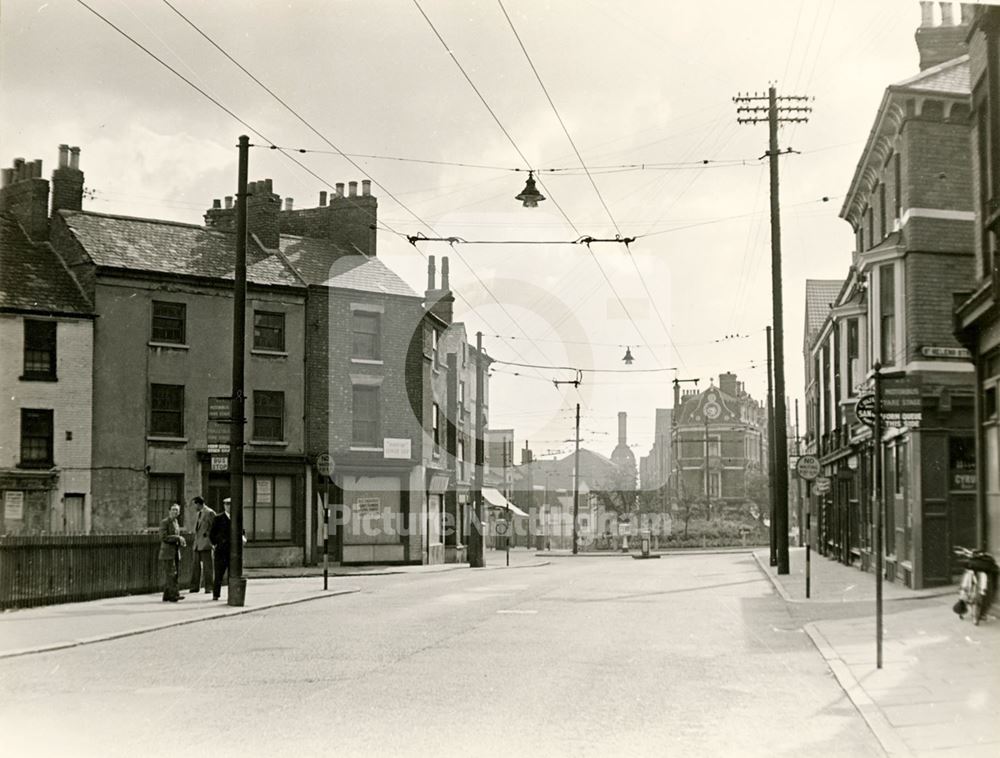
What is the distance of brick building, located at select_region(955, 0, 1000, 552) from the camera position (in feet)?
52.3

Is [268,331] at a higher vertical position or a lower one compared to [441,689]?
higher

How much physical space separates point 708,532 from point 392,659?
57332 millimetres

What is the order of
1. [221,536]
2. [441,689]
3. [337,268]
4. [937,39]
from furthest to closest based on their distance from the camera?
[337,268]
[937,39]
[221,536]
[441,689]

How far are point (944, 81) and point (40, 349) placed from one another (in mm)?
23651

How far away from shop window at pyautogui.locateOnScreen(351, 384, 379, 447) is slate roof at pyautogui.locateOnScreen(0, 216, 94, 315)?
865cm

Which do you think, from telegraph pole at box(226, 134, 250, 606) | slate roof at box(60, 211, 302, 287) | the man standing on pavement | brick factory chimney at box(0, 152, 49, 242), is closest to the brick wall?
telegraph pole at box(226, 134, 250, 606)

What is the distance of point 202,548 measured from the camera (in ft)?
71.2

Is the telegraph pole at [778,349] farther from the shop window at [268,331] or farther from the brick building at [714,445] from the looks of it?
the brick building at [714,445]

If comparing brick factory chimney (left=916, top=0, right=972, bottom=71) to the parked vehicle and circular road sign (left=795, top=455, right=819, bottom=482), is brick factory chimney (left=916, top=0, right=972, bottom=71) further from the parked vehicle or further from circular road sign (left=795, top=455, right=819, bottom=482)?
the parked vehicle

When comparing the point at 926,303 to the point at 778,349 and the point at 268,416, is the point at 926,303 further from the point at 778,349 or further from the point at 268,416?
the point at 268,416

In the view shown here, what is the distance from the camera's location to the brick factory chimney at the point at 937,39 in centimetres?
2850

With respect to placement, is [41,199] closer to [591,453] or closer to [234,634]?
[234,634]

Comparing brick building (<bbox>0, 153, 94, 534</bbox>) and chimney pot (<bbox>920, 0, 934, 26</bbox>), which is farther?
brick building (<bbox>0, 153, 94, 534</bbox>)

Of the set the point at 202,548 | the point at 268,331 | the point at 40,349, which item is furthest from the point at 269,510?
the point at 202,548
